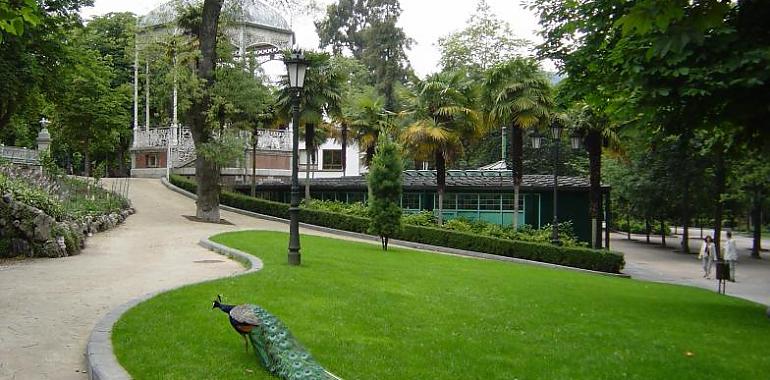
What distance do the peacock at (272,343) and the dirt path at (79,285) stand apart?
1.78 m

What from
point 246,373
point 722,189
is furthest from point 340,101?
point 246,373

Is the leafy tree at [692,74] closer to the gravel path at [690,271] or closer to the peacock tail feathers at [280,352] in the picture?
the peacock tail feathers at [280,352]

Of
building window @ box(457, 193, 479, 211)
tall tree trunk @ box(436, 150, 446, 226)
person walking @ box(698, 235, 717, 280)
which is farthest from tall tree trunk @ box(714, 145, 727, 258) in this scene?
tall tree trunk @ box(436, 150, 446, 226)

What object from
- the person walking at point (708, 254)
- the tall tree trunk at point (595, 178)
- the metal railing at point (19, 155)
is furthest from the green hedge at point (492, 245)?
the metal railing at point (19, 155)

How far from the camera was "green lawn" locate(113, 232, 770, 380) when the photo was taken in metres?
6.28

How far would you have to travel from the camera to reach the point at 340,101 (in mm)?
34062

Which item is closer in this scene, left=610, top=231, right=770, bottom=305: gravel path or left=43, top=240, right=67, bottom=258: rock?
left=43, top=240, right=67, bottom=258: rock

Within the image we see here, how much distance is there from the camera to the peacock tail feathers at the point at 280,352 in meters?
5.21

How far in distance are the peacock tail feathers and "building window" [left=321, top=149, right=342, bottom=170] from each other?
5933 cm

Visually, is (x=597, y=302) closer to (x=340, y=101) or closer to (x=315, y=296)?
(x=315, y=296)

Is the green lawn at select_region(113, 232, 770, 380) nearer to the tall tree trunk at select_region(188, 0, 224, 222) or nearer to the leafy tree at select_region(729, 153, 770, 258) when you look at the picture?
the tall tree trunk at select_region(188, 0, 224, 222)

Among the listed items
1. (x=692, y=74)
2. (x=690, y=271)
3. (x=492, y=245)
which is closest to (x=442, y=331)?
(x=692, y=74)

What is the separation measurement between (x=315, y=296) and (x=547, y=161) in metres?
42.7

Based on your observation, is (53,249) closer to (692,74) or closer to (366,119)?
(692,74)
